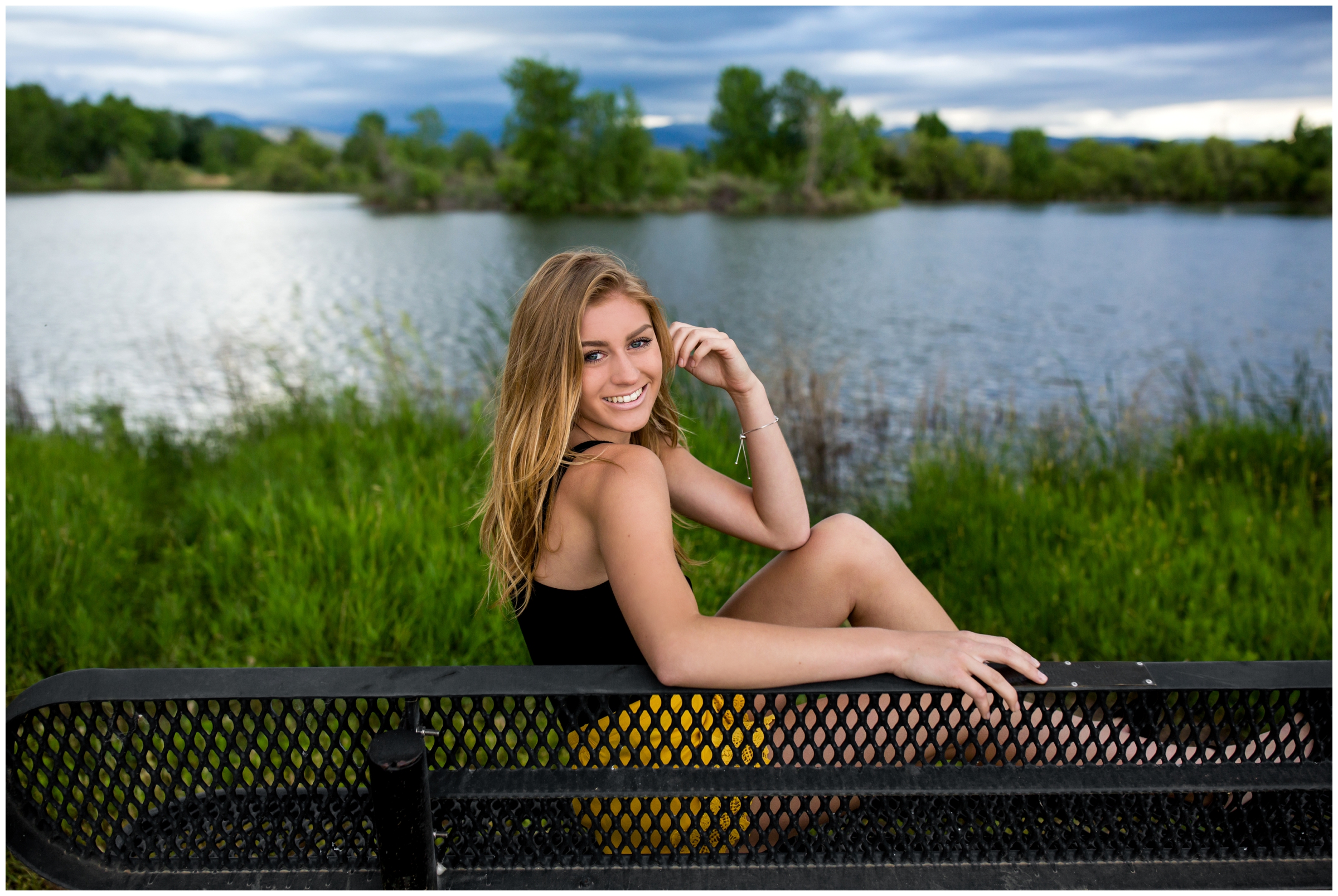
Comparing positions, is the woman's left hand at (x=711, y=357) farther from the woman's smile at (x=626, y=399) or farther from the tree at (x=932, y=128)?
the tree at (x=932, y=128)

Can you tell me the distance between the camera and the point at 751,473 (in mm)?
1883

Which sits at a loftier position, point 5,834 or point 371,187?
point 371,187

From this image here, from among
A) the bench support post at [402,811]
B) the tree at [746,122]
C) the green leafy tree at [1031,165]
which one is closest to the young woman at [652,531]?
the bench support post at [402,811]

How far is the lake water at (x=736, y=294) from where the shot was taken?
8.66 meters

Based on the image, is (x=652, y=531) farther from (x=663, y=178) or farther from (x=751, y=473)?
(x=663, y=178)

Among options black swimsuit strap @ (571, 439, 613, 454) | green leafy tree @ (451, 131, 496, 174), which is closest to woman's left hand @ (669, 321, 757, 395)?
black swimsuit strap @ (571, 439, 613, 454)

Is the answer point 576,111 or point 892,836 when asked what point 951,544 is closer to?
point 892,836

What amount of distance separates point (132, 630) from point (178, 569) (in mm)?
448

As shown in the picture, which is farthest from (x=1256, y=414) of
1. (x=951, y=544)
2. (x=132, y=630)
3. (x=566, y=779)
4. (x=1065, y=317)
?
(x=1065, y=317)

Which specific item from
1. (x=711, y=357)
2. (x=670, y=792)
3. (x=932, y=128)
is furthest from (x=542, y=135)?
(x=670, y=792)

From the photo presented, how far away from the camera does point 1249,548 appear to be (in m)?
3.37

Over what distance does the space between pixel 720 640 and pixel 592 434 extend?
58cm

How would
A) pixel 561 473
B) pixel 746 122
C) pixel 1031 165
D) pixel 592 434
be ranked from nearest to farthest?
pixel 561 473, pixel 592 434, pixel 746 122, pixel 1031 165

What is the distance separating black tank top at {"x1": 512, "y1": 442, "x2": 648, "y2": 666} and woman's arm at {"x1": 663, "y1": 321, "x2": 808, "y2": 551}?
1.09ft
